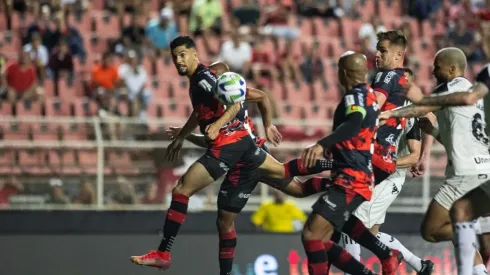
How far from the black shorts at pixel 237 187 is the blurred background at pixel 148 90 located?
1981 mm

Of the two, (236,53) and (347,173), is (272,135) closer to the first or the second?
(347,173)

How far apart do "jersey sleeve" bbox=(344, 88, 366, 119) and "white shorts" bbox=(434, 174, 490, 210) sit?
1.34 metres

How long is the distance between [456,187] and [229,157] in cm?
221

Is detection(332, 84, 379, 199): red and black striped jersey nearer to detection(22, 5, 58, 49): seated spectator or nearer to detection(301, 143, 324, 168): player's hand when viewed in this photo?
detection(301, 143, 324, 168): player's hand

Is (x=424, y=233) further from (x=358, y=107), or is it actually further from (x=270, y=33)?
(x=270, y=33)

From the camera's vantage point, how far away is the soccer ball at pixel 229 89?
1110cm

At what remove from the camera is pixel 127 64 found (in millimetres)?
19578

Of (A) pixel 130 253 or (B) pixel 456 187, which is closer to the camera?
(B) pixel 456 187

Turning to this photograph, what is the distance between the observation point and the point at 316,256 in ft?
Answer: 33.6

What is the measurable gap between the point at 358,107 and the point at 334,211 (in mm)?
937

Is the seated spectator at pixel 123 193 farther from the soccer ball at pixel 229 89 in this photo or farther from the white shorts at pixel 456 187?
the white shorts at pixel 456 187

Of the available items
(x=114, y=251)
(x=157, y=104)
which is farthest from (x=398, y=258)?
(x=157, y=104)

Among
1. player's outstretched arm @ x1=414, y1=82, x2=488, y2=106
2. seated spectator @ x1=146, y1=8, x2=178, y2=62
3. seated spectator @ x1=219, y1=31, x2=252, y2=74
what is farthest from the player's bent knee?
seated spectator @ x1=146, y1=8, x2=178, y2=62

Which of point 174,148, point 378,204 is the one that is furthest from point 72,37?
point 378,204
